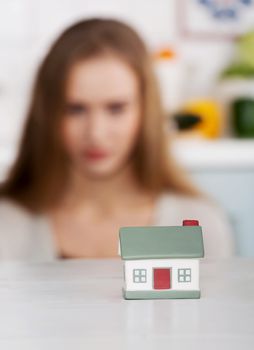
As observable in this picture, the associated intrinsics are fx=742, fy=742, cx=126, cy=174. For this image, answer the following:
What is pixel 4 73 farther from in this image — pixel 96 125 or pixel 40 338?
pixel 40 338

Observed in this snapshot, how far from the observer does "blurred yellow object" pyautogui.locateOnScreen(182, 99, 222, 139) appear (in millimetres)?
1816

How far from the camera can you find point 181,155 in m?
1.75

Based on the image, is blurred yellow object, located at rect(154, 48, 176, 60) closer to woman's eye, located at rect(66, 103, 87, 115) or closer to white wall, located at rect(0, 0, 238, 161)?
white wall, located at rect(0, 0, 238, 161)

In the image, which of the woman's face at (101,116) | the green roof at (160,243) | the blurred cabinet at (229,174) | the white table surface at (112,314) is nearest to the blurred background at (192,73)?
the blurred cabinet at (229,174)

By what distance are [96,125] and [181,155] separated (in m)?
0.21

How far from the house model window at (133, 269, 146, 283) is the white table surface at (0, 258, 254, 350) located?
2 centimetres

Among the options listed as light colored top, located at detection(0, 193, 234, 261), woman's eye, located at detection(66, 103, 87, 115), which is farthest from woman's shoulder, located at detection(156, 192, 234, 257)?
woman's eye, located at detection(66, 103, 87, 115)

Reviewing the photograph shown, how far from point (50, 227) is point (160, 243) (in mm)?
1101

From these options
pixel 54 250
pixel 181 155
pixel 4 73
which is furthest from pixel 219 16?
pixel 54 250

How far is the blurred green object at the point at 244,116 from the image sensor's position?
1831 mm

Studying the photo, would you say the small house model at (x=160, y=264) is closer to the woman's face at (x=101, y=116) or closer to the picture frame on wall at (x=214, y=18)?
the woman's face at (x=101, y=116)

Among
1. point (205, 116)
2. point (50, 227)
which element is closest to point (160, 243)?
point (50, 227)

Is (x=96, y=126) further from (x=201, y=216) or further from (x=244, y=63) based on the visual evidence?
(x=244, y=63)

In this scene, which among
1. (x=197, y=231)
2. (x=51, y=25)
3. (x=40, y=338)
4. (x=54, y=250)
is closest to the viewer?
(x=40, y=338)
